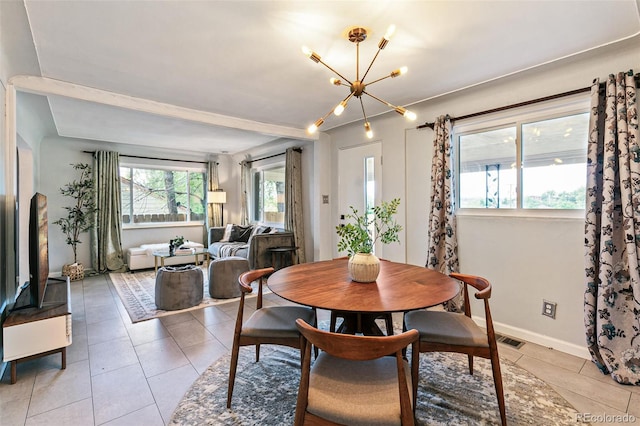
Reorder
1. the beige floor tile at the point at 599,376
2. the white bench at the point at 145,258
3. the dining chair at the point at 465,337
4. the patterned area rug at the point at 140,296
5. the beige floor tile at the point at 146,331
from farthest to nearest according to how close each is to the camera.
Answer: the white bench at the point at 145,258
the patterned area rug at the point at 140,296
the beige floor tile at the point at 146,331
the beige floor tile at the point at 599,376
the dining chair at the point at 465,337

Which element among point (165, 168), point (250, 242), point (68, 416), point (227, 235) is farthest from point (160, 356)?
point (165, 168)

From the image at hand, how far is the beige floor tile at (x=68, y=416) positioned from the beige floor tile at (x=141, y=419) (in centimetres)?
15

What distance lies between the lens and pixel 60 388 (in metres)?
2.00

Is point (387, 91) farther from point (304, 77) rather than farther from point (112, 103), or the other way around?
point (112, 103)

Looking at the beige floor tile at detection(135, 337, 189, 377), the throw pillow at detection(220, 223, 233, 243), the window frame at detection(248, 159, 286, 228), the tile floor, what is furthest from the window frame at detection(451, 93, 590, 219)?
the throw pillow at detection(220, 223, 233, 243)

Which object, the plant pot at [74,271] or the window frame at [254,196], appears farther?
the window frame at [254,196]

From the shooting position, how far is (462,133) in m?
3.20

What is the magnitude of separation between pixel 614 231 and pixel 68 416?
3818 millimetres

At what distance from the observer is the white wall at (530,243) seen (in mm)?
2430

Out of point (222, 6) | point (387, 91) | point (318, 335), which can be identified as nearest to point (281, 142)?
point (387, 91)

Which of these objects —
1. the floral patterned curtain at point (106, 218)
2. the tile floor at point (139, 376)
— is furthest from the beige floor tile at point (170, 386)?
the floral patterned curtain at point (106, 218)

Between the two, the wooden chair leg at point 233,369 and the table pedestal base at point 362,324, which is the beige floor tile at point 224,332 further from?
the table pedestal base at point 362,324

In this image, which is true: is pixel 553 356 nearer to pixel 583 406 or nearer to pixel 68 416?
pixel 583 406

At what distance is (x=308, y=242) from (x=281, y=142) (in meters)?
1.98
